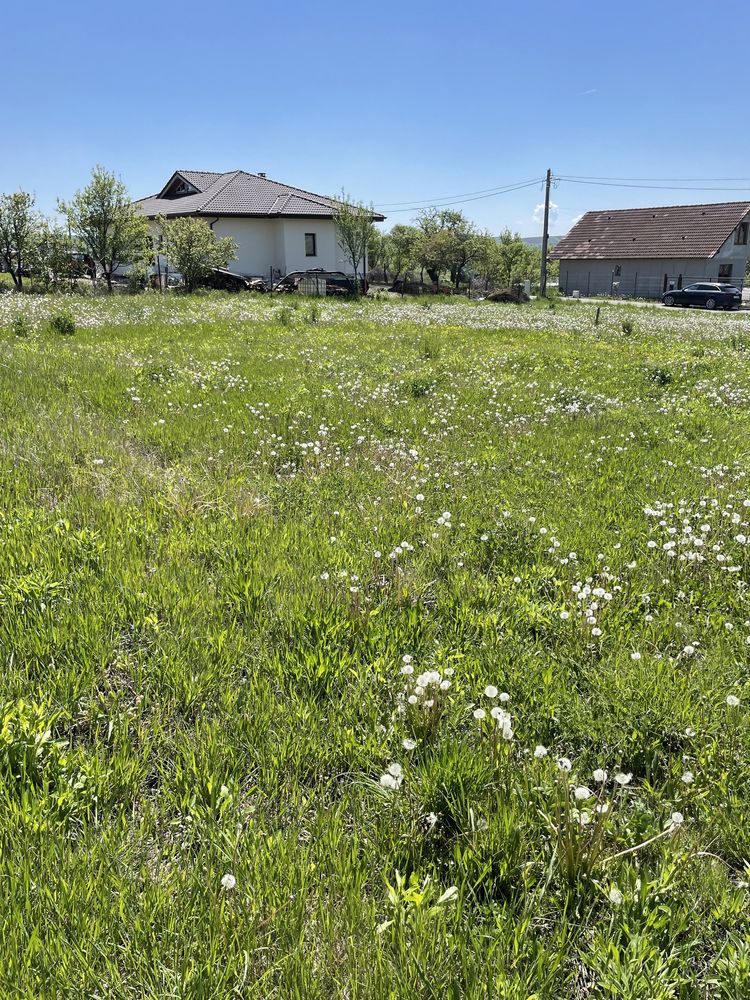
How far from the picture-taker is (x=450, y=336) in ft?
59.6

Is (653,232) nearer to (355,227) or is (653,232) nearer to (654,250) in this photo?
(654,250)

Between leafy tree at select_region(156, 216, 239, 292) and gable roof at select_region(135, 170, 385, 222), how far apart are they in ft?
36.6

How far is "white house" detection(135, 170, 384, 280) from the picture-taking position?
145 ft

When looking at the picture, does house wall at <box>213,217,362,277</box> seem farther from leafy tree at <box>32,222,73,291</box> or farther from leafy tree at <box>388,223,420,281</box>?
leafy tree at <box>388,223,420,281</box>

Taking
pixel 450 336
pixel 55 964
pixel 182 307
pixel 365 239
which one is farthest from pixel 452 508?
pixel 365 239

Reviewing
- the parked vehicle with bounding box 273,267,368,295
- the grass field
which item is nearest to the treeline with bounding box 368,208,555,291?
the parked vehicle with bounding box 273,267,368,295

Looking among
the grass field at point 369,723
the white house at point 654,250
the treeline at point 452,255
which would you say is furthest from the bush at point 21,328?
the white house at point 654,250

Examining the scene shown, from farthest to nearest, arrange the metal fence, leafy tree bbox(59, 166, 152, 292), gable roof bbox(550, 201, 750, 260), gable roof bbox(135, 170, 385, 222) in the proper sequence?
the metal fence → gable roof bbox(550, 201, 750, 260) → gable roof bbox(135, 170, 385, 222) → leafy tree bbox(59, 166, 152, 292)

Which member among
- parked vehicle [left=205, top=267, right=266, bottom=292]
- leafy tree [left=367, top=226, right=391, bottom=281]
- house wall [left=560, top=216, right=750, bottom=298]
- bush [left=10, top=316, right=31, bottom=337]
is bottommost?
bush [left=10, top=316, right=31, bottom=337]

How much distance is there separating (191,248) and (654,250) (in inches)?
1758

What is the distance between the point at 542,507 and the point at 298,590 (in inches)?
109

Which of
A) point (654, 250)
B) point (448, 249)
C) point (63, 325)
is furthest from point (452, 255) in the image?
point (63, 325)

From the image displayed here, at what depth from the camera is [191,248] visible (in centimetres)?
3303

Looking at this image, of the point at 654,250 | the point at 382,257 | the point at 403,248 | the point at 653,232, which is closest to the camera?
the point at 654,250
